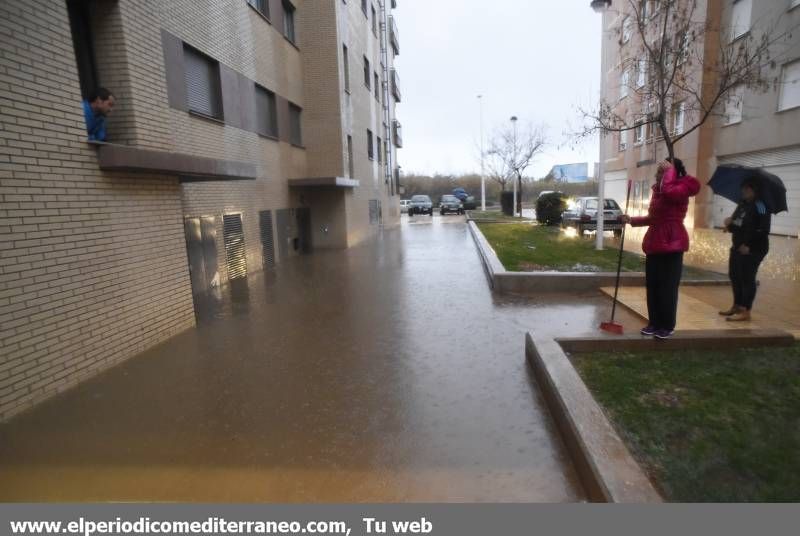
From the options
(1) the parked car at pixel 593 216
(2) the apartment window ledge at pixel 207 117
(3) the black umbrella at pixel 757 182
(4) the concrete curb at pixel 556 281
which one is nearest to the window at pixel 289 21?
(2) the apartment window ledge at pixel 207 117

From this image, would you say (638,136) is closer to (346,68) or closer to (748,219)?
(346,68)

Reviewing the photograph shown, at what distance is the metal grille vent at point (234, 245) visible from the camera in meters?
9.93

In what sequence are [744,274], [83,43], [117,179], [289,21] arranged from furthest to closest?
[289,21]
[83,43]
[744,274]
[117,179]

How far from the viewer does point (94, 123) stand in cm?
511

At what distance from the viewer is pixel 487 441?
3.40 meters

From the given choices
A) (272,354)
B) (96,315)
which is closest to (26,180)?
(96,315)

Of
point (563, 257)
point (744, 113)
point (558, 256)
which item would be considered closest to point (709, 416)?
point (563, 257)

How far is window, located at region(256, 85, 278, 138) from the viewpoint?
1217 cm

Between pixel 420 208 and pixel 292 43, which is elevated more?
pixel 292 43

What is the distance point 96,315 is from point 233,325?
2.06 m

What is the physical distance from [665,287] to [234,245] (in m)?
8.62

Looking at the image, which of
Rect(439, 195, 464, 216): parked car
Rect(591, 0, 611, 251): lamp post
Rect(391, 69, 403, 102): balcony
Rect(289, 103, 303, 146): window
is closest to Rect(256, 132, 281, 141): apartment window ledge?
Rect(289, 103, 303, 146): window

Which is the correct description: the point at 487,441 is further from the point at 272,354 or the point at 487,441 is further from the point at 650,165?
the point at 650,165

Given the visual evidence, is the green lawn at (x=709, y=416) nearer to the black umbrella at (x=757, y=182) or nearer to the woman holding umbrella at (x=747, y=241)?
the woman holding umbrella at (x=747, y=241)
